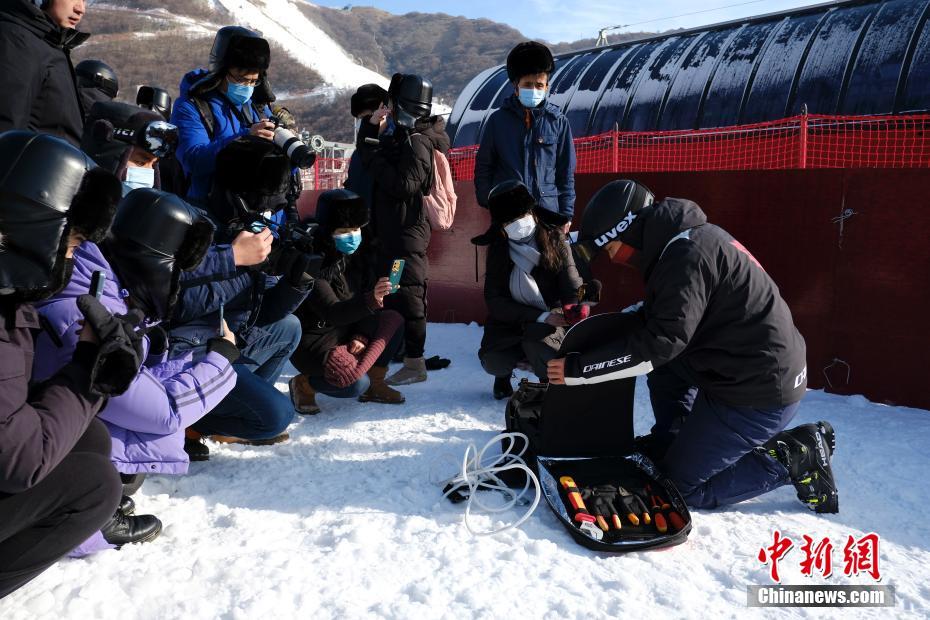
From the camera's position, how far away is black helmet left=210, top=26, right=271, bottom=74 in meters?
3.54

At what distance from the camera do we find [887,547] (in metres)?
2.49

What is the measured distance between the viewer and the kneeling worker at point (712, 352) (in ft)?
8.45

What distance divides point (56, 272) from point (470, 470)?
1.81 meters

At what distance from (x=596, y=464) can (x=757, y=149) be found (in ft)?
20.2

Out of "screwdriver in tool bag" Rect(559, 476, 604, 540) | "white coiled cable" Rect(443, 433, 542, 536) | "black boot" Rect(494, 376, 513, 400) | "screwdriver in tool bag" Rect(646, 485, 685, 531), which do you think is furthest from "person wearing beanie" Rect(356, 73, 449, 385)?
"screwdriver in tool bag" Rect(646, 485, 685, 531)

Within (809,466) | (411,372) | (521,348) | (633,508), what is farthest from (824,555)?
(411,372)

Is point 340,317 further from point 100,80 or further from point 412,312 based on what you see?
point 100,80

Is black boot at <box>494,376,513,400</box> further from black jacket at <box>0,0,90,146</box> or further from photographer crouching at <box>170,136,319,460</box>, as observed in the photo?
black jacket at <box>0,0,90,146</box>

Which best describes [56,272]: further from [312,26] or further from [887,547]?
[312,26]

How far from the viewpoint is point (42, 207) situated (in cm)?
169

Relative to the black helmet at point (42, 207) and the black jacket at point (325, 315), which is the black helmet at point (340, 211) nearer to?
the black jacket at point (325, 315)

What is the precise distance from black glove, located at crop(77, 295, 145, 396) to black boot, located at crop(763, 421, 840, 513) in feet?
7.80

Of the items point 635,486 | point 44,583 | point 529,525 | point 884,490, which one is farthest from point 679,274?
point 44,583

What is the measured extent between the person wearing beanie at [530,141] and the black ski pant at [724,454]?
203 cm
